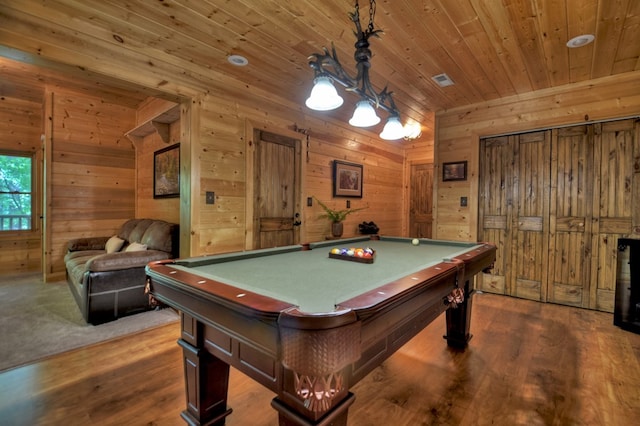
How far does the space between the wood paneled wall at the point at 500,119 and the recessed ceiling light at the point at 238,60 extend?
286cm

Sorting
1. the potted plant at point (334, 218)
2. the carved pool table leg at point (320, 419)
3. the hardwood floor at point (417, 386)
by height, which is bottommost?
the hardwood floor at point (417, 386)

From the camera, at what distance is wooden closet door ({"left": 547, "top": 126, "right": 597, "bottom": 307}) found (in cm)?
334

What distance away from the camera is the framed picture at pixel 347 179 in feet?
15.5

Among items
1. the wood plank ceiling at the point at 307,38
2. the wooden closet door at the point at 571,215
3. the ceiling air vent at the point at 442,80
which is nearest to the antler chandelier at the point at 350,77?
the wood plank ceiling at the point at 307,38

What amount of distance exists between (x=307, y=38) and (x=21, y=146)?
17.5ft

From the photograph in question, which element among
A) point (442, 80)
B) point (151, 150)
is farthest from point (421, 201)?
point (151, 150)

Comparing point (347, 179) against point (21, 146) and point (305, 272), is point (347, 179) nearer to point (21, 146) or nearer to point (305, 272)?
point (305, 272)

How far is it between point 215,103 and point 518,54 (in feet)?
9.85

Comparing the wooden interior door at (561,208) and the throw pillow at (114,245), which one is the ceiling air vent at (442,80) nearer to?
the wooden interior door at (561,208)

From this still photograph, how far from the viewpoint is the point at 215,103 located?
317cm

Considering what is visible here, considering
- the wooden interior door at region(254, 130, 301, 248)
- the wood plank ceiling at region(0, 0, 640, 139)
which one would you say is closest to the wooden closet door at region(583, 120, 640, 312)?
the wood plank ceiling at region(0, 0, 640, 139)

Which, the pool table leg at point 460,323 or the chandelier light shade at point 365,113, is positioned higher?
the chandelier light shade at point 365,113

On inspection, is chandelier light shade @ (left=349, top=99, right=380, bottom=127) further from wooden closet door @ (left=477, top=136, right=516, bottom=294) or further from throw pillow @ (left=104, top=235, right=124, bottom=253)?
throw pillow @ (left=104, top=235, right=124, bottom=253)

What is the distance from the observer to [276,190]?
3.85 meters
